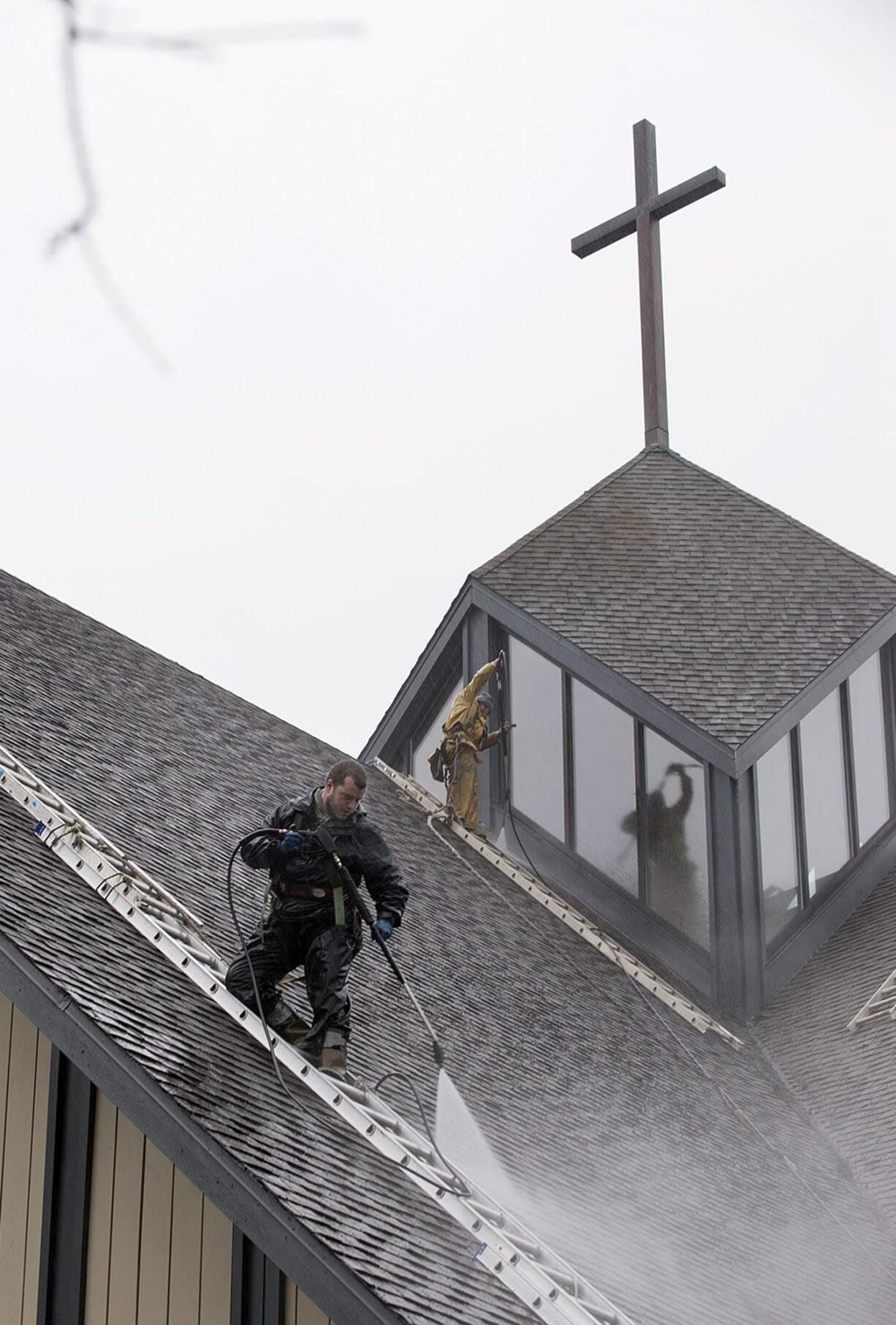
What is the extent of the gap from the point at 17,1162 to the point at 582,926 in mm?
7750

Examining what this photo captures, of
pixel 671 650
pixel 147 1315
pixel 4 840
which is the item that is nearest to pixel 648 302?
pixel 671 650

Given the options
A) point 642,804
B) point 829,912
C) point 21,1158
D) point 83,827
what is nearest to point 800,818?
point 829,912

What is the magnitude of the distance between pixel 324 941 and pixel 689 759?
7.95 m

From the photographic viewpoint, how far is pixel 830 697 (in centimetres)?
1628

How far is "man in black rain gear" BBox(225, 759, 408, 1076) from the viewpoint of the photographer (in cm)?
778

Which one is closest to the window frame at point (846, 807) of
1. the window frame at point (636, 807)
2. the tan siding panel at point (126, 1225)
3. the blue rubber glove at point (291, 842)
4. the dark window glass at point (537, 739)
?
the window frame at point (636, 807)

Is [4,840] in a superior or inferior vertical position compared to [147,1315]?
superior

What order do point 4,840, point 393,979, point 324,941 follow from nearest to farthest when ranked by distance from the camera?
point 324,941, point 4,840, point 393,979

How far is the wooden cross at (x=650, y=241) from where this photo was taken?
1989 centimetres

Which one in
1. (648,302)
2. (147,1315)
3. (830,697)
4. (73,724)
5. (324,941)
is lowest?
(147,1315)

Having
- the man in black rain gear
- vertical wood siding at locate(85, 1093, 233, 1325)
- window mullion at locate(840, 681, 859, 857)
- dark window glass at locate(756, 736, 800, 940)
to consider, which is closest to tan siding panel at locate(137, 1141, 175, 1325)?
vertical wood siding at locate(85, 1093, 233, 1325)

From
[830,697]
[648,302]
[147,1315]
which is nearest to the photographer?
[147,1315]

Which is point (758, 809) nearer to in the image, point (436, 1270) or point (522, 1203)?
point (522, 1203)

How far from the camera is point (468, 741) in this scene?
16.3 meters
